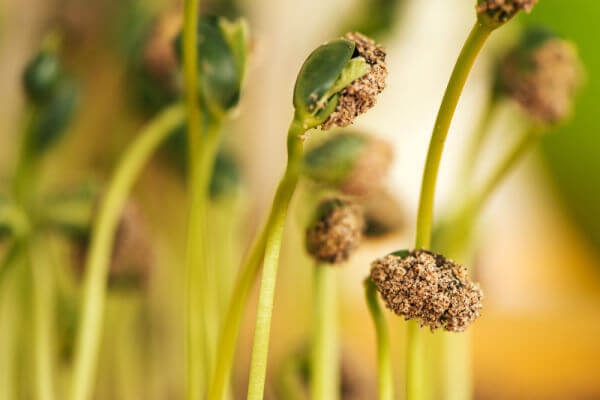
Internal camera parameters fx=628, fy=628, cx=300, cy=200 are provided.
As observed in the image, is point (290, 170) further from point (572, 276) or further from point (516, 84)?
point (572, 276)

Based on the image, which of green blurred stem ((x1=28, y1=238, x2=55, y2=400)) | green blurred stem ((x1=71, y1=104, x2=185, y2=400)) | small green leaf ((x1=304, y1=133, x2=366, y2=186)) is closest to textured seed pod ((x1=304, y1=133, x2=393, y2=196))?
small green leaf ((x1=304, y1=133, x2=366, y2=186))

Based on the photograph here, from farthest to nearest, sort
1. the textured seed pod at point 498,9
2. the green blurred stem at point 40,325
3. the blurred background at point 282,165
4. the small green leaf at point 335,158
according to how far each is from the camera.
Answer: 1. the blurred background at point 282,165
2. the green blurred stem at point 40,325
3. the small green leaf at point 335,158
4. the textured seed pod at point 498,9

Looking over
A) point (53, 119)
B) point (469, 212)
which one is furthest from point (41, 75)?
point (469, 212)

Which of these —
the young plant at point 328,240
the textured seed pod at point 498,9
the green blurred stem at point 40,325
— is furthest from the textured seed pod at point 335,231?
the green blurred stem at point 40,325

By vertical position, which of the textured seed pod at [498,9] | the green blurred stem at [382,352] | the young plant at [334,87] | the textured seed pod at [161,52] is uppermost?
the textured seed pod at [161,52]

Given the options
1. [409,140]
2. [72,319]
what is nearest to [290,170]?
[72,319]

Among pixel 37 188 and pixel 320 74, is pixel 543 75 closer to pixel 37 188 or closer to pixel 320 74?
pixel 320 74

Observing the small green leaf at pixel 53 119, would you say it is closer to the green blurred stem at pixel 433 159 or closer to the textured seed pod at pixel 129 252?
the textured seed pod at pixel 129 252
